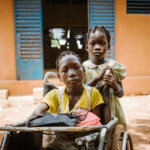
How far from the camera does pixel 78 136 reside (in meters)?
1.23

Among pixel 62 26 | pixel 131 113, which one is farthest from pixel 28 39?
pixel 62 26

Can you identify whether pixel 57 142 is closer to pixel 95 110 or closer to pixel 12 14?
pixel 95 110

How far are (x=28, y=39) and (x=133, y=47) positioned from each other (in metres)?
3.21

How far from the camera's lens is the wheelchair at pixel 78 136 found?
3.32 ft

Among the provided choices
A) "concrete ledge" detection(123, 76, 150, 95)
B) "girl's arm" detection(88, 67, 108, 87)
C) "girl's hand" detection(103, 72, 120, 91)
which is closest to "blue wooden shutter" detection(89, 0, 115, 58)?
"concrete ledge" detection(123, 76, 150, 95)

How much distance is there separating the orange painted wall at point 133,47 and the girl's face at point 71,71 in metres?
4.67

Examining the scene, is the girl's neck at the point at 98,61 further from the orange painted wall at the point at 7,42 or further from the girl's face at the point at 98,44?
the orange painted wall at the point at 7,42

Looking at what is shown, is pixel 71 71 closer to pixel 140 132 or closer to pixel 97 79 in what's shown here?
pixel 97 79

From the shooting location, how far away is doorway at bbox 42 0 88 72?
10.6 meters

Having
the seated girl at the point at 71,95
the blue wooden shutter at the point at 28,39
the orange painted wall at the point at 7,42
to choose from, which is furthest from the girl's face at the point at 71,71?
the orange painted wall at the point at 7,42

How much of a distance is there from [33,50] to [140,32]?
10.9ft

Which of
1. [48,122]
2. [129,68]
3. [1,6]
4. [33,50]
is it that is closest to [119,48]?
[129,68]

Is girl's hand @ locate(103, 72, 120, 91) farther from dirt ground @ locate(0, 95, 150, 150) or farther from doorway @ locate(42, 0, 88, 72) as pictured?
doorway @ locate(42, 0, 88, 72)

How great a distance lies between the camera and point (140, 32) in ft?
20.1
